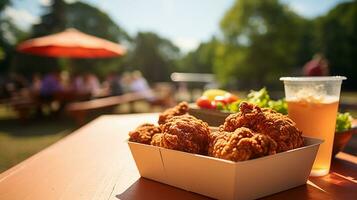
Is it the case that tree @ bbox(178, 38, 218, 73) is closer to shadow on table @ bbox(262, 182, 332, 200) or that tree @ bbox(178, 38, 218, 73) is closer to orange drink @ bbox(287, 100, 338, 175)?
orange drink @ bbox(287, 100, 338, 175)

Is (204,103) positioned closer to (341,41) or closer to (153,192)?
(153,192)

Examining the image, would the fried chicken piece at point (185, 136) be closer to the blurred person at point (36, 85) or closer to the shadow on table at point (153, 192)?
the shadow on table at point (153, 192)

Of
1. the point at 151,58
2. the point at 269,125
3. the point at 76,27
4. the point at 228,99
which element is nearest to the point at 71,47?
the point at 228,99

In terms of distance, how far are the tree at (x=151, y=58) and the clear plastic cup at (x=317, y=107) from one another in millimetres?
42057

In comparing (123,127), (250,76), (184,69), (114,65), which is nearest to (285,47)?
(250,76)

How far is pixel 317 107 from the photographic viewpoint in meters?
1.16

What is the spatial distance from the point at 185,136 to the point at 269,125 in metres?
0.23

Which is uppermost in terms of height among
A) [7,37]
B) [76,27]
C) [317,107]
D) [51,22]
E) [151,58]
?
[76,27]

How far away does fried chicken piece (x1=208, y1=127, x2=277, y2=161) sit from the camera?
0.87m

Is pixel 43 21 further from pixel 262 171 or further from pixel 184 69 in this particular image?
pixel 262 171

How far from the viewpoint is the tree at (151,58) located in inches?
1759

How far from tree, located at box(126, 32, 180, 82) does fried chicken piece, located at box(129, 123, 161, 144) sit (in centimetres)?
4200

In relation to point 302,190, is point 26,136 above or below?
below

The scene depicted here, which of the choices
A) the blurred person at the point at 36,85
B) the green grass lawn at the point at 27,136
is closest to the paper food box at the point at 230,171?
the green grass lawn at the point at 27,136
